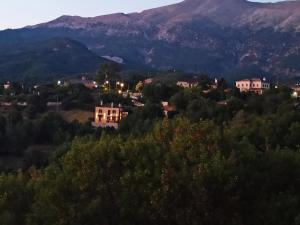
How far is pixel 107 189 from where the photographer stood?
54.0 feet

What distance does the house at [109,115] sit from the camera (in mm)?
57375

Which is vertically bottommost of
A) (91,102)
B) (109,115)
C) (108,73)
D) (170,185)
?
(91,102)

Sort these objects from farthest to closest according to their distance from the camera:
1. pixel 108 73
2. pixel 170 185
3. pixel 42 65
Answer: pixel 42 65 → pixel 108 73 → pixel 170 185

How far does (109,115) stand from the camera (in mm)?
59469

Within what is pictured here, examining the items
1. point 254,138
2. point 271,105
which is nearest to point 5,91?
point 271,105

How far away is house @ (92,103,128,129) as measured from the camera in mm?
57375

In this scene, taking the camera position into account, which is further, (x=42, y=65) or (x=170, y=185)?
(x=42, y=65)

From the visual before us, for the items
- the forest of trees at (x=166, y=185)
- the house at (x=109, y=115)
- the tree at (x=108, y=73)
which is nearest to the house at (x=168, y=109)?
the house at (x=109, y=115)

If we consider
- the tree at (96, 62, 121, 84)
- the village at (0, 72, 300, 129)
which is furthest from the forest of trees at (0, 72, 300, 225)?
the tree at (96, 62, 121, 84)

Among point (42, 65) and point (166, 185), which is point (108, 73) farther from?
point (166, 185)

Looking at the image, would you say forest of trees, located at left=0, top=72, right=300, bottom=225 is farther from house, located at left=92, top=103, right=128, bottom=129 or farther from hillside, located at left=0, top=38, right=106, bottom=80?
hillside, located at left=0, top=38, right=106, bottom=80

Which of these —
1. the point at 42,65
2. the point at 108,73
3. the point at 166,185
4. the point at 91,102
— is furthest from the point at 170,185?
the point at 42,65

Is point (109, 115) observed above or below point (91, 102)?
above

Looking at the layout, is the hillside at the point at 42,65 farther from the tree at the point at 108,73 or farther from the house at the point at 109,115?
the house at the point at 109,115
